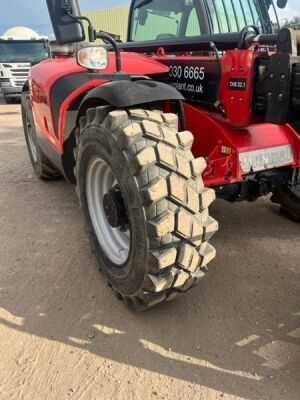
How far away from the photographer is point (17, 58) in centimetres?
1631

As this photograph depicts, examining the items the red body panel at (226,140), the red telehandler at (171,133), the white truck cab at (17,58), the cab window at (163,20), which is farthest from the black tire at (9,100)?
the red body panel at (226,140)

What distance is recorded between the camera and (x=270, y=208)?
4359 mm

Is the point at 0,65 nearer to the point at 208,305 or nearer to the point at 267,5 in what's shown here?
the point at 267,5

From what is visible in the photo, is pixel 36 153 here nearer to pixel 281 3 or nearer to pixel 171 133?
pixel 281 3

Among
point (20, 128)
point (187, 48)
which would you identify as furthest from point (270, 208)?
point (20, 128)

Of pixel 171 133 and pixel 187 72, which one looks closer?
pixel 171 133

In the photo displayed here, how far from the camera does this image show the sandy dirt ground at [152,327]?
7.33 feet

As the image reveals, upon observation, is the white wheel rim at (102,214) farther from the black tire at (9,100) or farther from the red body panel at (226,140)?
the black tire at (9,100)

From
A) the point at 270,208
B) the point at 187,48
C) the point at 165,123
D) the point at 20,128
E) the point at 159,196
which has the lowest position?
the point at 20,128

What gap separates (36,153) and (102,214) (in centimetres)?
251

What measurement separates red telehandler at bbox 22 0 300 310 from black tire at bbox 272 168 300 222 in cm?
1

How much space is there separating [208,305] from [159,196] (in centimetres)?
96

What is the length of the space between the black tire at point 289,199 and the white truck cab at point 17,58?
45.3ft

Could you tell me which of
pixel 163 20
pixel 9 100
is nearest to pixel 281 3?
pixel 163 20
